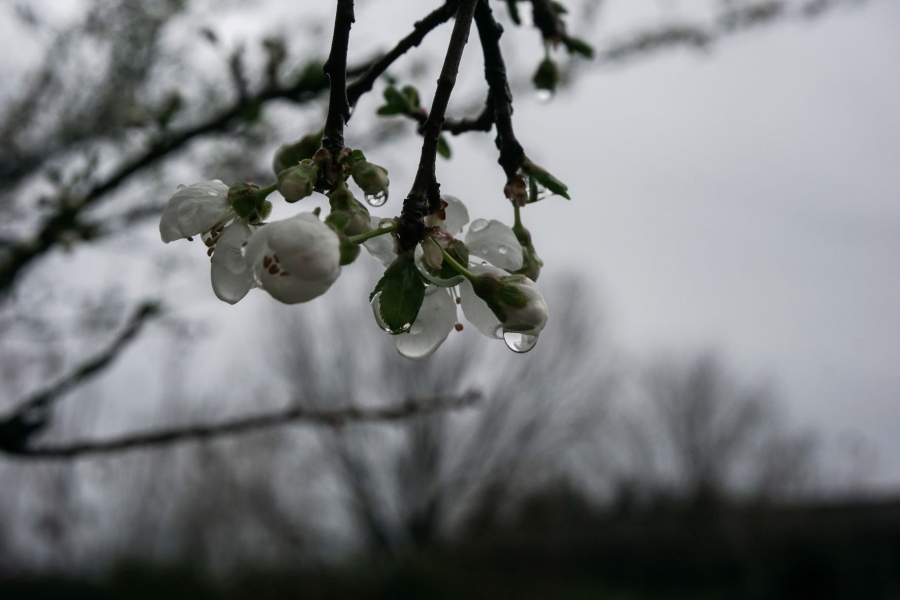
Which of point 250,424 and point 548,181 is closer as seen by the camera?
point 548,181

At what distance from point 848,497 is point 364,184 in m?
20.9

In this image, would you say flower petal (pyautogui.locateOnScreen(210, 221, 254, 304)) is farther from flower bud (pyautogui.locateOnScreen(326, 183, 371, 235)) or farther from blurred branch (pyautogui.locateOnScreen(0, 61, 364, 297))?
blurred branch (pyautogui.locateOnScreen(0, 61, 364, 297))

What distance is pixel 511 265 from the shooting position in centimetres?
60

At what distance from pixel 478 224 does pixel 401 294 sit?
142 millimetres

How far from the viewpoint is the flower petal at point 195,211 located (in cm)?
55

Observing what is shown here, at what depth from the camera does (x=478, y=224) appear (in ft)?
1.96

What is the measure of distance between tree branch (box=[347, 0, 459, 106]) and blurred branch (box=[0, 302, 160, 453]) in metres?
1.18

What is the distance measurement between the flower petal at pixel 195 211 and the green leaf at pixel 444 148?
268 mm

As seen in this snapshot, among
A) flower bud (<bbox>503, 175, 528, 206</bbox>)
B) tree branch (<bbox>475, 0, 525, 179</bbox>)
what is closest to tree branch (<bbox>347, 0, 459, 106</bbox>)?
tree branch (<bbox>475, 0, 525, 179</bbox>)

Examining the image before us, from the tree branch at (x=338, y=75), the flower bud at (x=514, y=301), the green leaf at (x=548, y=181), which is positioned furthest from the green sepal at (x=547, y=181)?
the tree branch at (x=338, y=75)

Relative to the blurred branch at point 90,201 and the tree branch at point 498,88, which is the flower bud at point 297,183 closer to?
the tree branch at point 498,88

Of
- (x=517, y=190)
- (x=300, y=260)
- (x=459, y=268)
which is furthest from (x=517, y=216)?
(x=300, y=260)

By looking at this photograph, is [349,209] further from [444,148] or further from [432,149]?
[444,148]

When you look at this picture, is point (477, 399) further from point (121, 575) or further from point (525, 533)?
point (525, 533)
